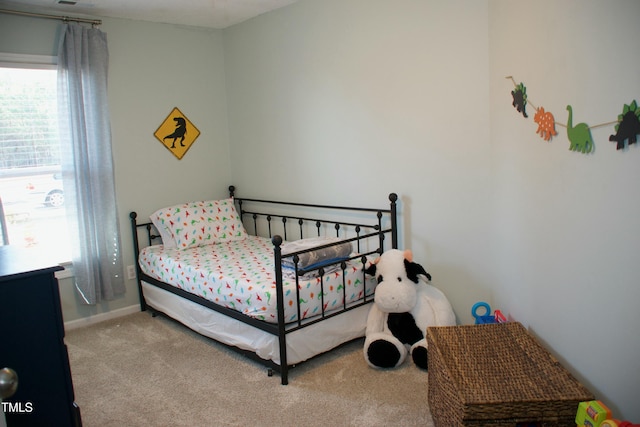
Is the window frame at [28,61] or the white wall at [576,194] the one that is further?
the window frame at [28,61]

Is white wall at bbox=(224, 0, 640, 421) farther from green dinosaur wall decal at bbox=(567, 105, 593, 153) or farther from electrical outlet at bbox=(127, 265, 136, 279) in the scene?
electrical outlet at bbox=(127, 265, 136, 279)

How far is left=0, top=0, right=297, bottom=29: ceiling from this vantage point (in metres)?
3.28

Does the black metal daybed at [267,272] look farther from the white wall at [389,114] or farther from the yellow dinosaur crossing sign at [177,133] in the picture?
the yellow dinosaur crossing sign at [177,133]

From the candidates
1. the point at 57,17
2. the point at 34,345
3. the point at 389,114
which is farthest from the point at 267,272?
the point at 57,17

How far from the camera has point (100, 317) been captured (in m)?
3.72

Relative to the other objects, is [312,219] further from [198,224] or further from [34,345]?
[34,345]

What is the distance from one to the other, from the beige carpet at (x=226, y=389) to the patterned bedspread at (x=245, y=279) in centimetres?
32

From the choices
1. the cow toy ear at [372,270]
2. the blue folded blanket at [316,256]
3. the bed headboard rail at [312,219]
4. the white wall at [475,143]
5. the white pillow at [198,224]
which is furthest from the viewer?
the white pillow at [198,224]

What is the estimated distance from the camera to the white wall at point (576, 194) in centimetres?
135

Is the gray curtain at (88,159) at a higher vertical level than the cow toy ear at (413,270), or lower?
higher

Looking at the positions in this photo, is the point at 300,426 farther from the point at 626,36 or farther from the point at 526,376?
the point at 626,36

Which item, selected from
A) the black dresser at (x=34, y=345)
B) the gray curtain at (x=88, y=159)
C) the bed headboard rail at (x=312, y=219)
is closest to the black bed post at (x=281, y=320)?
the bed headboard rail at (x=312, y=219)

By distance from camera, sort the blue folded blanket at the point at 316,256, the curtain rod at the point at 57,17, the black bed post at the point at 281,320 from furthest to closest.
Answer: the curtain rod at the point at 57,17 → the blue folded blanket at the point at 316,256 → the black bed post at the point at 281,320

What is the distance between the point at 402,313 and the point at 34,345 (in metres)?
1.80
